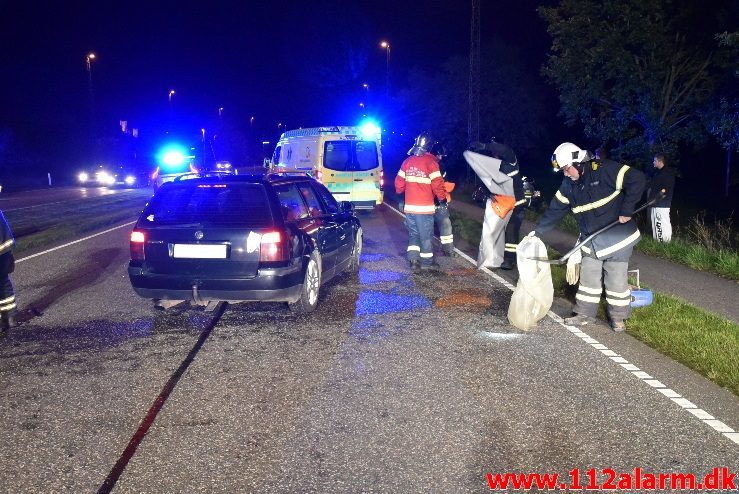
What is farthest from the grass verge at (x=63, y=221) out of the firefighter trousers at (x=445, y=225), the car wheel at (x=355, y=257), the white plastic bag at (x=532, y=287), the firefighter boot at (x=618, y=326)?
the firefighter boot at (x=618, y=326)

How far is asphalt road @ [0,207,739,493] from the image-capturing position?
3.75 meters

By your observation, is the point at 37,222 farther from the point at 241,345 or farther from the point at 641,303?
the point at 641,303

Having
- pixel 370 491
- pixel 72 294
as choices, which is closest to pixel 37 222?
pixel 72 294

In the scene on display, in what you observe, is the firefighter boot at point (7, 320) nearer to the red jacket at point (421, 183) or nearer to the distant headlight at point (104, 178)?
the red jacket at point (421, 183)

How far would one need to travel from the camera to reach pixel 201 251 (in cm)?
672

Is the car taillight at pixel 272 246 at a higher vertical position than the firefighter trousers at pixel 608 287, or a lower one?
higher

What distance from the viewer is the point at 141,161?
44438 millimetres

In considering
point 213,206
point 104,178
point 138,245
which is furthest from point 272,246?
point 104,178

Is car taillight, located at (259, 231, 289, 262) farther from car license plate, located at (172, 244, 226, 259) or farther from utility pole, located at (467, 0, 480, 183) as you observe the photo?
utility pole, located at (467, 0, 480, 183)

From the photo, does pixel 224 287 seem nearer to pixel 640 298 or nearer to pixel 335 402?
pixel 335 402

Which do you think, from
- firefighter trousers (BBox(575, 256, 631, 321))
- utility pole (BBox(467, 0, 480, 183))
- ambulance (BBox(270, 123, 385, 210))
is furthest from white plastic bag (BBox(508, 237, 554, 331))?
utility pole (BBox(467, 0, 480, 183))

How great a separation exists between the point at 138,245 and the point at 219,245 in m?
0.91

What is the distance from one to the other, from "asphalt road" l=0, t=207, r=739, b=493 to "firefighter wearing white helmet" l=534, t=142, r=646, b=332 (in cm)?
34

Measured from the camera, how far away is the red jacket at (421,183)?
9.59 m
